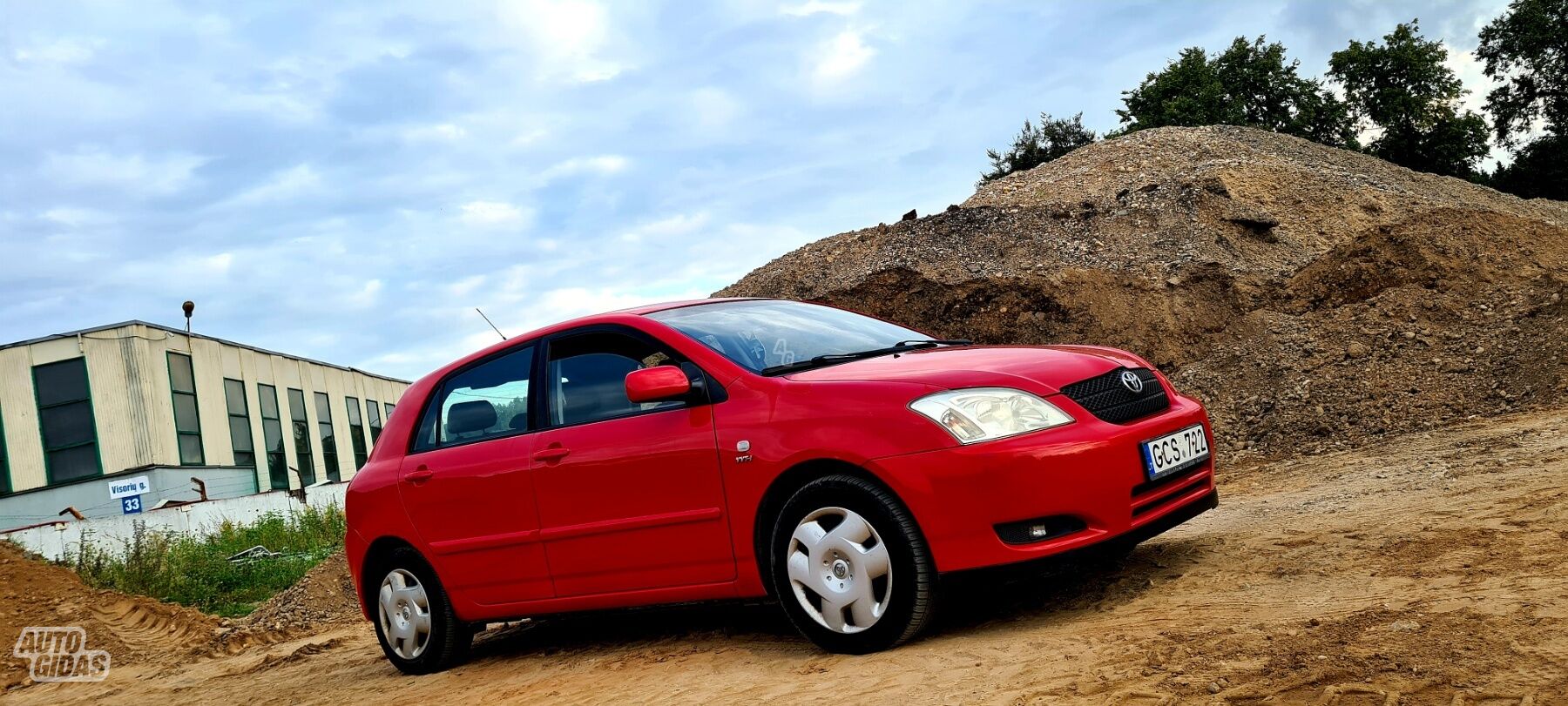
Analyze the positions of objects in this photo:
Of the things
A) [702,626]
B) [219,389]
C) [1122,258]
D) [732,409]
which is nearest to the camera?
[732,409]

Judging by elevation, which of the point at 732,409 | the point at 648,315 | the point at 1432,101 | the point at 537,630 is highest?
the point at 1432,101

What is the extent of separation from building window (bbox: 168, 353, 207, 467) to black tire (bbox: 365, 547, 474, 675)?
85.4 feet

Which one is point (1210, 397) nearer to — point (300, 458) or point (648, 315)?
point (648, 315)

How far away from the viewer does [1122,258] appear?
17547 mm

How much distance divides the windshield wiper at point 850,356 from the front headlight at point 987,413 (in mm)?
766

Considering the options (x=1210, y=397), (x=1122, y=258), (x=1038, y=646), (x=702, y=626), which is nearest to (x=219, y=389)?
(x=1122, y=258)

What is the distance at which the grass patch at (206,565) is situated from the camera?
15.0m

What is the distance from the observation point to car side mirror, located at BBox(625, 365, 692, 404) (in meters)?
4.94

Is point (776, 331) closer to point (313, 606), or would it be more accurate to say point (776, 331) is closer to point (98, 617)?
point (313, 606)

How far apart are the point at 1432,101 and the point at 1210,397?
43487 mm

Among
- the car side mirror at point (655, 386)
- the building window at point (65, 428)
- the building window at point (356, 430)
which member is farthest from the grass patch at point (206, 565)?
the building window at point (356, 430)

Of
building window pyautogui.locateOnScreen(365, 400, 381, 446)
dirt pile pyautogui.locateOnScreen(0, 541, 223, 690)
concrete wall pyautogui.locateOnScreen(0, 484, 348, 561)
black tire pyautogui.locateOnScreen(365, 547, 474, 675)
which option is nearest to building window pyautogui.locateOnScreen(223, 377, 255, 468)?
concrete wall pyautogui.locateOnScreen(0, 484, 348, 561)

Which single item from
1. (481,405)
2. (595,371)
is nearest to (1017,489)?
(595,371)

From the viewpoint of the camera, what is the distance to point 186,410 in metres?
30.2
